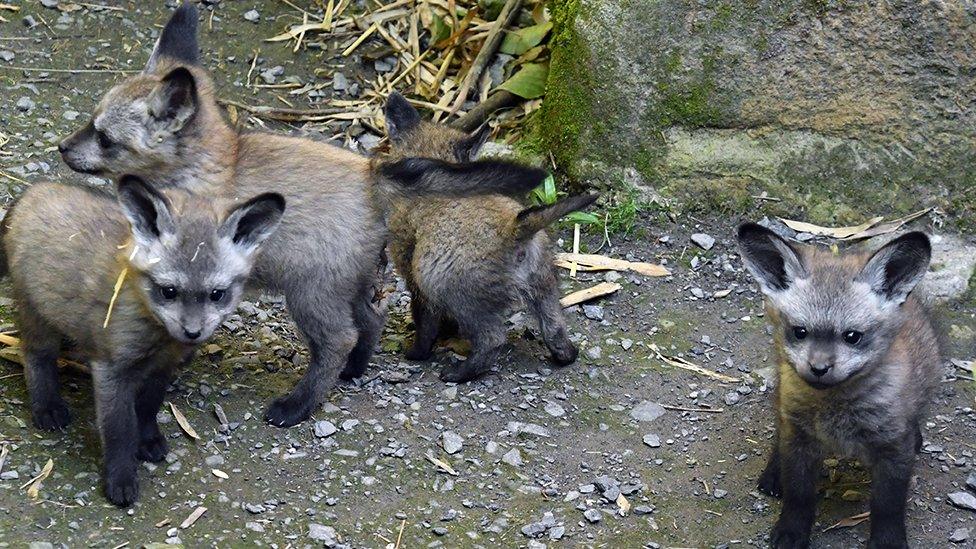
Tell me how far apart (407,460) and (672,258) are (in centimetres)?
268

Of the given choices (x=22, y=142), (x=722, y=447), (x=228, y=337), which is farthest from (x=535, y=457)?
(x=22, y=142)

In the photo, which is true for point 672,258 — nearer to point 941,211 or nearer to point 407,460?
point 941,211

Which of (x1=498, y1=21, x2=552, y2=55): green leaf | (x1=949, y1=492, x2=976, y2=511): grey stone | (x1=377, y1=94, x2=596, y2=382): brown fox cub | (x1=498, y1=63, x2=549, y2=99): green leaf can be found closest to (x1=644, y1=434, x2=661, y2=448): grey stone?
(x1=377, y1=94, x2=596, y2=382): brown fox cub

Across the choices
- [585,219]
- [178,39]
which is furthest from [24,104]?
[585,219]

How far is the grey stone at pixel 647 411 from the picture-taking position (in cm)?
681

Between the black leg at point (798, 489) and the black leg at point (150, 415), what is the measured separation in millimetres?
3090

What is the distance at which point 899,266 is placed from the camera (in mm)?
5527

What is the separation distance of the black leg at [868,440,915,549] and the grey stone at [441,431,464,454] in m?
2.13

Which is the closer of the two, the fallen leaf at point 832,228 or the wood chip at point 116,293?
the wood chip at point 116,293

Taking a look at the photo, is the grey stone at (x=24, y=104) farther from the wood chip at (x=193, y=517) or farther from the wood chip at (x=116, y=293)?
the wood chip at (x=193, y=517)

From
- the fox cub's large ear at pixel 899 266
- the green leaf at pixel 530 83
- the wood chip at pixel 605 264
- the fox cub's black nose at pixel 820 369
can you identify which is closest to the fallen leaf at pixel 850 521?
the fox cub's black nose at pixel 820 369

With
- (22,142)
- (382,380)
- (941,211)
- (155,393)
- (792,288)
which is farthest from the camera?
(22,142)

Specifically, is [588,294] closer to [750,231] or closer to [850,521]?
[750,231]

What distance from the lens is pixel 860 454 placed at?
566 centimetres
